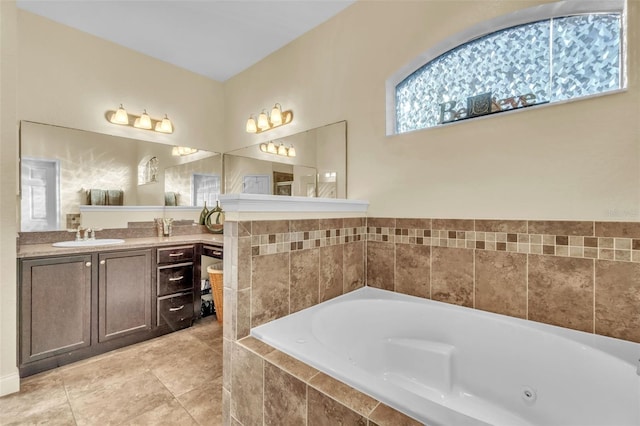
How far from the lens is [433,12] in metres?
1.82

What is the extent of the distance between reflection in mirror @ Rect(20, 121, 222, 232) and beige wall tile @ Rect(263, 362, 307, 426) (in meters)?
2.42

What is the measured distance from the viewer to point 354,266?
206 cm

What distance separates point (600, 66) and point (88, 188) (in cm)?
366

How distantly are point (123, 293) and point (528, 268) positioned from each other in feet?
9.14

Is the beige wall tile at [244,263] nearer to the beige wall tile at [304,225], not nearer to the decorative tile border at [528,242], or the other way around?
the beige wall tile at [304,225]

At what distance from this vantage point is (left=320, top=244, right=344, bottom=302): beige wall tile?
1788 millimetres

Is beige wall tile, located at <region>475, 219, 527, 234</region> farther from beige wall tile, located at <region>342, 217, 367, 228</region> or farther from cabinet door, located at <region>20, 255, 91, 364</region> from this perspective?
cabinet door, located at <region>20, 255, 91, 364</region>

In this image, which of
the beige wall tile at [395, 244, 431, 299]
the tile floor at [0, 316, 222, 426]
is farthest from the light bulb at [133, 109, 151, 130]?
the beige wall tile at [395, 244, 431, 299]

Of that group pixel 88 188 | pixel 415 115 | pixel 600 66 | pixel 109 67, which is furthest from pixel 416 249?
pixel 109 67

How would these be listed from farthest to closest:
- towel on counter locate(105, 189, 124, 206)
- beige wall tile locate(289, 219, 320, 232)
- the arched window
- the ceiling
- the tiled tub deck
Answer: towel on counter locate(105, 189, 124, 206)
the ceiling
beige wall tile locate(289, 219, 320, 232)
the arched window
the tiled tub deck

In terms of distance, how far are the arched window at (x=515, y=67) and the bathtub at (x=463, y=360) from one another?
1181 mm

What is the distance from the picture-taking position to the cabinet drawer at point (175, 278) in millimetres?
2449

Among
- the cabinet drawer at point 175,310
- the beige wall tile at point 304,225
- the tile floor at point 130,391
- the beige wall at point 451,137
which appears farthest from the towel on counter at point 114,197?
the beige wall tile at point 304,225

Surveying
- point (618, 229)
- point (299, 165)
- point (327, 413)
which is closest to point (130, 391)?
point (327, 413)
